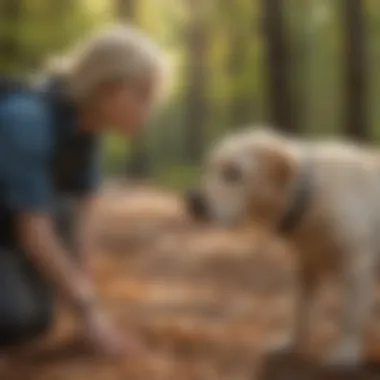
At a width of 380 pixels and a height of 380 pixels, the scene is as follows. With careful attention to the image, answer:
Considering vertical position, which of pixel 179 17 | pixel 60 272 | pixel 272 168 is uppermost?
pixel 179 17

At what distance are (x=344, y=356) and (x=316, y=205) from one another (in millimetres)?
170

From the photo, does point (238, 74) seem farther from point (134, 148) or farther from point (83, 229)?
point (83, 229)

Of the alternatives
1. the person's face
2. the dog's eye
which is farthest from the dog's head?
the person's face

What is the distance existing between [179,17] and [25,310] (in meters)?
0.39

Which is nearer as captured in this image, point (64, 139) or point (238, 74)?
point (64, 139)

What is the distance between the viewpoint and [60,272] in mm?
1013

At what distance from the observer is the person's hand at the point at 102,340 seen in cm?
103

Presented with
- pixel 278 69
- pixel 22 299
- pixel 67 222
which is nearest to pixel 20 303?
pixel 22 299

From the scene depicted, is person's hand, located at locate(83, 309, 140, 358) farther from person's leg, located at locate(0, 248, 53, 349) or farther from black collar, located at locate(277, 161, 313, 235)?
black collar, located at locate(277, 161, 313, 235)

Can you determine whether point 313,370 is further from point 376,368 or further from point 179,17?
point 179,17

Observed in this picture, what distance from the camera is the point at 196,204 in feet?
3.61

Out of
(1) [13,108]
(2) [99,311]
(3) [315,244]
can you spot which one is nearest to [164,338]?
(2) [99,311]

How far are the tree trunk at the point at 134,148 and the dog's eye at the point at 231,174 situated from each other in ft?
0.51

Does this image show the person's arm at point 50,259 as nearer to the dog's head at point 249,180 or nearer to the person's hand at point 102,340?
the person's hand at point 102,340
